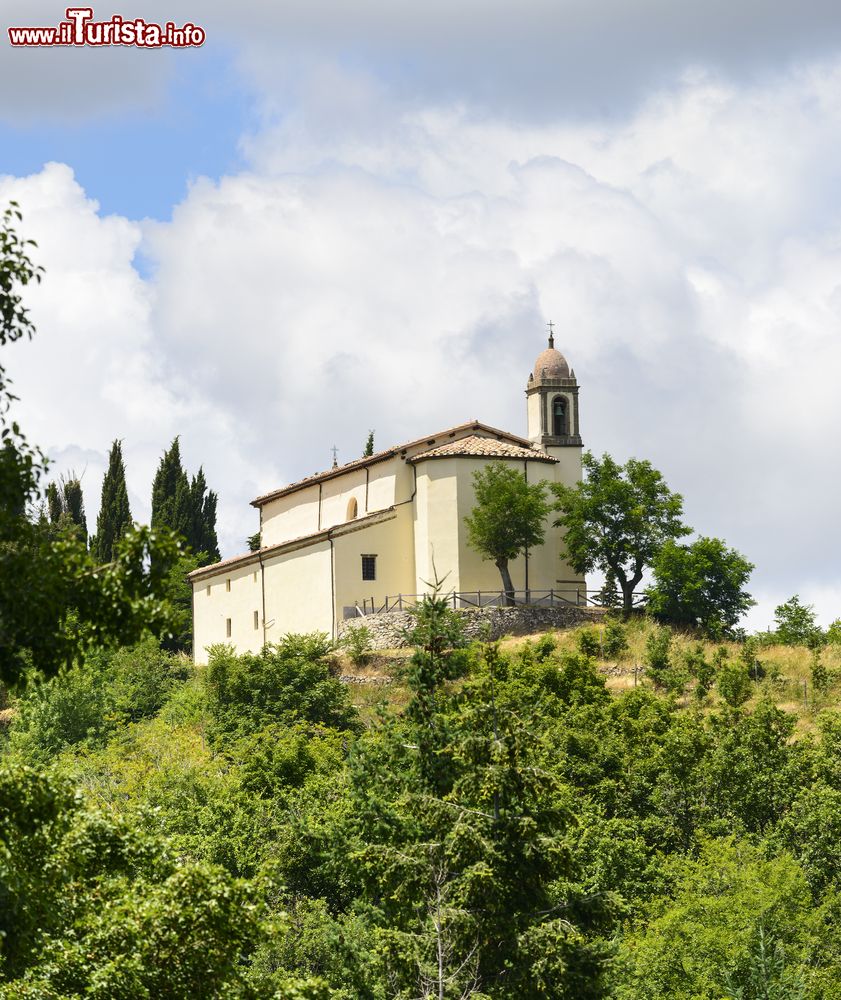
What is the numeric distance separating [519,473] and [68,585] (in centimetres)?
4996

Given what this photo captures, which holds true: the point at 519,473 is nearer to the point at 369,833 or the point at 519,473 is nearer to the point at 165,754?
the point at 165,754

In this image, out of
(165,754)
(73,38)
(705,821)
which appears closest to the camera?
(73,38)

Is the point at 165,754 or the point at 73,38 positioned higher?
the point at 73,38

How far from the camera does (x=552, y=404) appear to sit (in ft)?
220

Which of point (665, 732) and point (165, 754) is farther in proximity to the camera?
point (165, 754)

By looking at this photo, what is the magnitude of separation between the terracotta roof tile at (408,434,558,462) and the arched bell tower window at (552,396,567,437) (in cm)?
233

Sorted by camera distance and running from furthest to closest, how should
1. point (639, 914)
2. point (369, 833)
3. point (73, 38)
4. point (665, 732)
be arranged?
point (665, 732)
point (639, 914)
point (369, 833)
point (73, 38)

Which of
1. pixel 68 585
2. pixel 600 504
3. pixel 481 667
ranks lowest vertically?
pixel 68 585

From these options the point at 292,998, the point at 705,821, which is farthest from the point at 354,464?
the point at 292,998

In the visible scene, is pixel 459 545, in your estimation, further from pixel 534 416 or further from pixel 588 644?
pixel 534 416

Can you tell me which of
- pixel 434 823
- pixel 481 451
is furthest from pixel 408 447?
pixel 434 823

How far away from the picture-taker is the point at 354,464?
219 ft

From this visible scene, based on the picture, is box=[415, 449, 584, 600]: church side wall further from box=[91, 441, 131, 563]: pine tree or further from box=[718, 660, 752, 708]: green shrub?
box=[91, 441, 131, 563]: pine tree

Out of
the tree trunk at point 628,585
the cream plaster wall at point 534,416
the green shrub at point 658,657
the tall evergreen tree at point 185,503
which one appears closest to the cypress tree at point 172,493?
the tall evergreen tree at point 185,503
